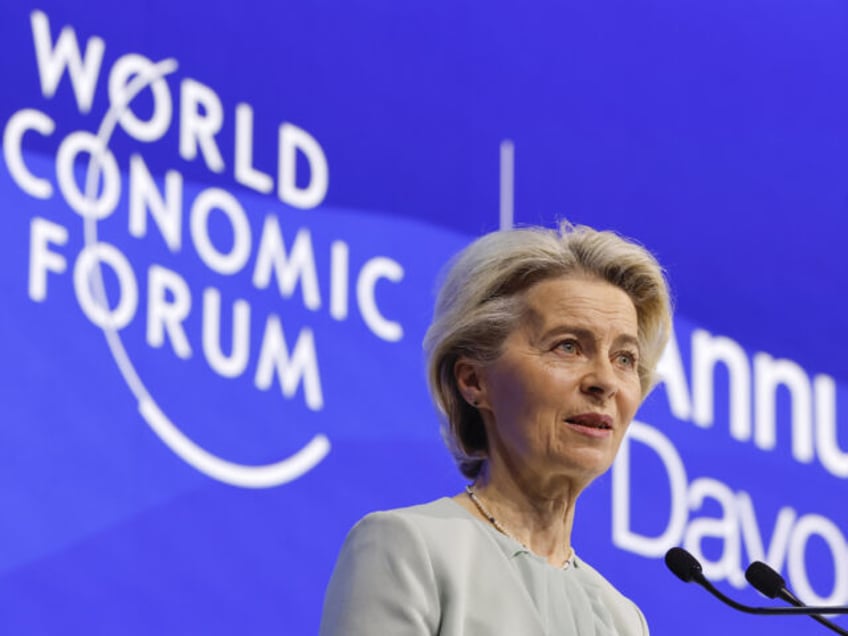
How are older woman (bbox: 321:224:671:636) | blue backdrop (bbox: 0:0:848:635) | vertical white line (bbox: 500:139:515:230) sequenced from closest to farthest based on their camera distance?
1. older woman (bbox: 321:224:671:636)
2. blue backdrop (bbox: 0:0:848:635)
3. vertical white line (bbox: 500:139:515:230)

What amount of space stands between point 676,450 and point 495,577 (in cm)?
216

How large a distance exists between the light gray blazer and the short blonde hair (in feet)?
0.59

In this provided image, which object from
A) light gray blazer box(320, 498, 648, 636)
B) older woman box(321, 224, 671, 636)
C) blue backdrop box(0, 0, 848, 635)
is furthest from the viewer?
blue backdrop box(0, 0, 848, 635)

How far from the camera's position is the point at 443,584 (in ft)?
7.21

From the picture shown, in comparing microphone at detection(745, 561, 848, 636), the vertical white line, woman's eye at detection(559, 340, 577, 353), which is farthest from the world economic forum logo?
microphone at detection(745, 561, 848, 636)

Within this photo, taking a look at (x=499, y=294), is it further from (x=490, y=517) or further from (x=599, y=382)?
(x=490, y=517)

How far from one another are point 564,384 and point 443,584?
0.34m

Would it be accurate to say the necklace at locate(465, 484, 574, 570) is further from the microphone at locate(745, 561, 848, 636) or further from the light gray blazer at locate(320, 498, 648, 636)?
the microphone at locate(745, 561, 848, 636)

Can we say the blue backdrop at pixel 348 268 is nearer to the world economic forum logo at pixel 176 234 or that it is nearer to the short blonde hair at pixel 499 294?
the world economic forum logo at pixel 176 234

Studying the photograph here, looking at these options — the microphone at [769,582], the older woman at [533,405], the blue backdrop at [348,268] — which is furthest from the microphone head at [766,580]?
the blue backdrop at [348,268]

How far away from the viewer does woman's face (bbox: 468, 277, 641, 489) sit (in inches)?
93.2

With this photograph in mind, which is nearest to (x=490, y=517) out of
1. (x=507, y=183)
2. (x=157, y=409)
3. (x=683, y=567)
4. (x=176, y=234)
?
(x=683, y=567)

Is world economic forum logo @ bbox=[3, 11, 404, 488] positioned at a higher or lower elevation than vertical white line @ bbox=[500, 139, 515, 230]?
lower

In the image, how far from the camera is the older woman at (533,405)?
2264 millimetres
